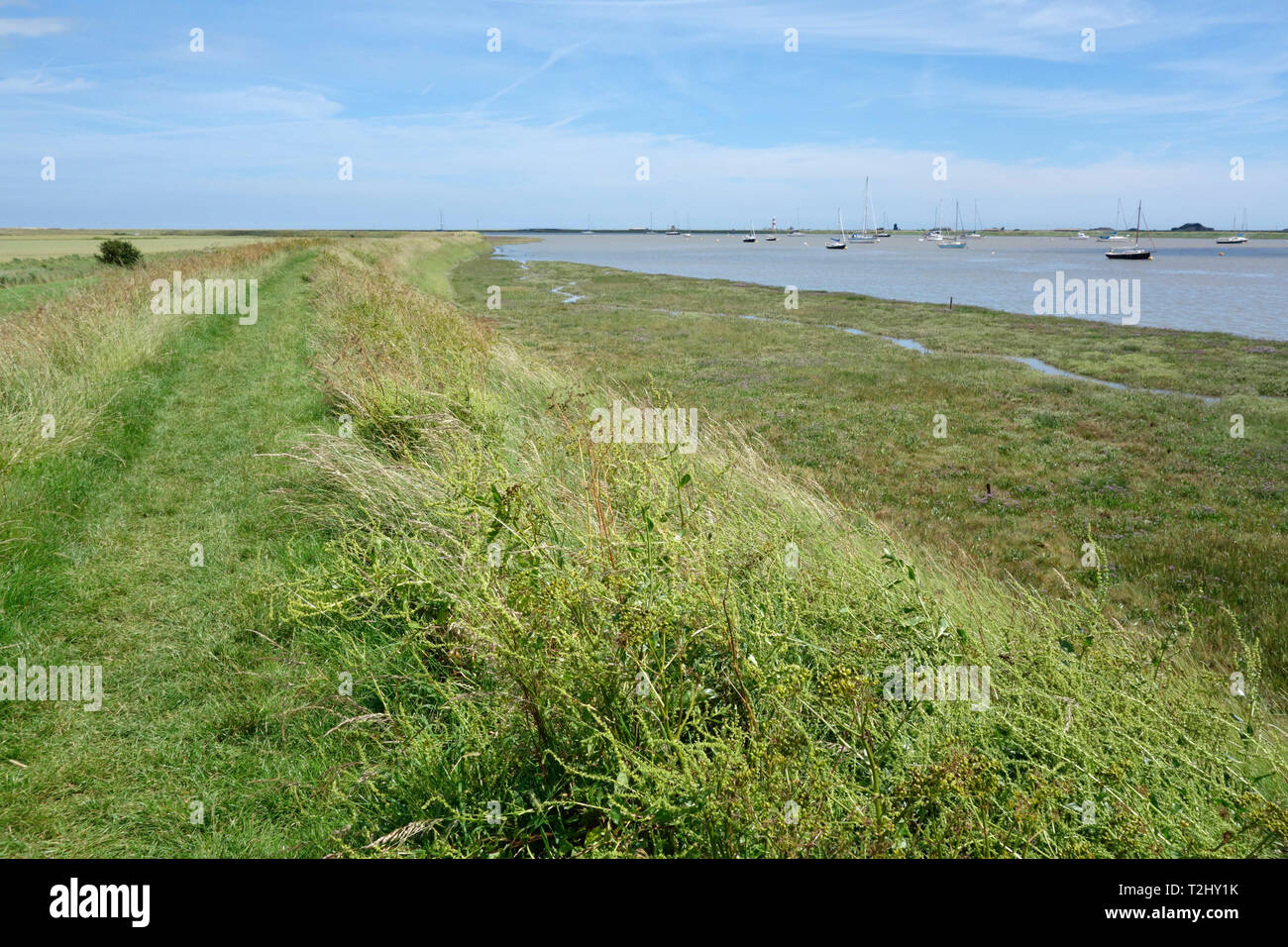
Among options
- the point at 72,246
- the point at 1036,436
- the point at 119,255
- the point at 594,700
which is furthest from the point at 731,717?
the point at 72,246

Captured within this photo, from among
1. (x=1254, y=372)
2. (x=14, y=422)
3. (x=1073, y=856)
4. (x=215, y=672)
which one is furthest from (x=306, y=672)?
(x=1254, y=372)

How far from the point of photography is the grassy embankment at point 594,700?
278 cm

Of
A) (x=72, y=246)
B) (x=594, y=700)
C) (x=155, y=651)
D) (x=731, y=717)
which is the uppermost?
(x=72, y=246)

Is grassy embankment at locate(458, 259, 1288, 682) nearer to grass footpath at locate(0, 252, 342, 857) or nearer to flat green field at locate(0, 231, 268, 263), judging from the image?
grass footpath at locate(0, 252, 342, 857)

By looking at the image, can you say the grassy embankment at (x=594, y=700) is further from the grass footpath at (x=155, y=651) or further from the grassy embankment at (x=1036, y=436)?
the grassy embankment at (x=1036, y=436)

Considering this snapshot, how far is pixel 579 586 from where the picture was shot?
324cm

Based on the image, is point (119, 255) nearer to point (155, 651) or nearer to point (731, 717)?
point (155, 651)

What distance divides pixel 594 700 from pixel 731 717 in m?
→ 0.62

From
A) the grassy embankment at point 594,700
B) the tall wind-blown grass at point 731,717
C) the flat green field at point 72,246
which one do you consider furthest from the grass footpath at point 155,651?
the flat green field at point 72,246

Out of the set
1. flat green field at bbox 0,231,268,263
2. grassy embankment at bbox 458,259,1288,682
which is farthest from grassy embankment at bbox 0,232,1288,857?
flat green field at bbox 0,231,268,263

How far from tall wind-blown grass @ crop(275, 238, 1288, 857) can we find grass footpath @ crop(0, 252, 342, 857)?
0.48 metres

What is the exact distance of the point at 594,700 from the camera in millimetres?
3186

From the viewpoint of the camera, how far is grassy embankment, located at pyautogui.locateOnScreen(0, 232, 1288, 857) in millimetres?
2777

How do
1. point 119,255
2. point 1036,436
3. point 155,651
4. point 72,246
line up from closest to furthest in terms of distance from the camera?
point 155,651 < point 1036,436 < point 119,255 < point 72,246
